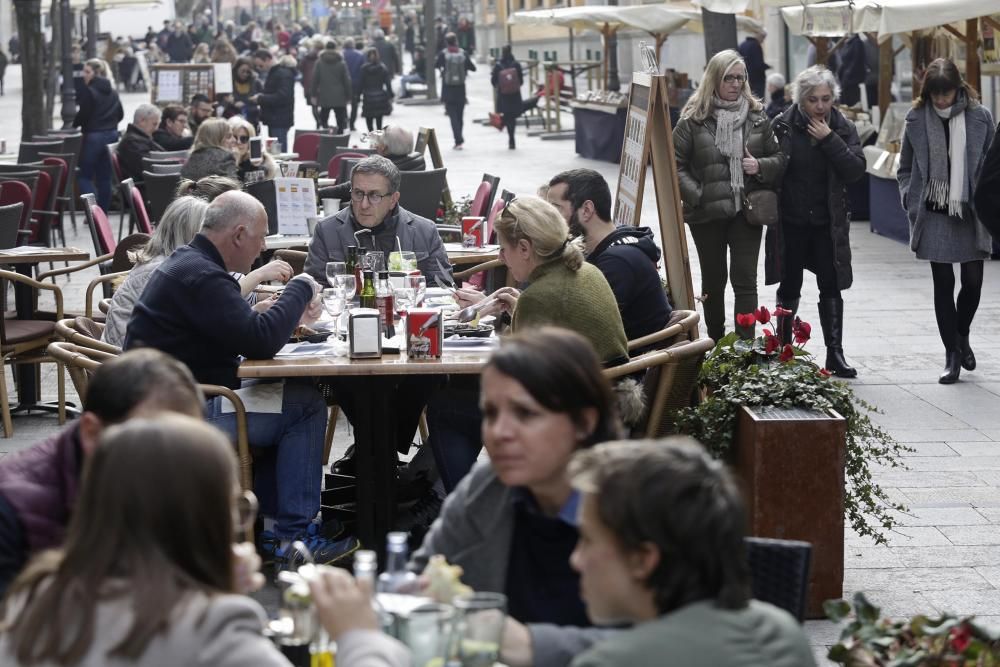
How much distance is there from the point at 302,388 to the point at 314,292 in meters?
0.34

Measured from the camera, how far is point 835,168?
8523mm

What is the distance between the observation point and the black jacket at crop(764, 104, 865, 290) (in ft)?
27.8

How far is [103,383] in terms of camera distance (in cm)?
301

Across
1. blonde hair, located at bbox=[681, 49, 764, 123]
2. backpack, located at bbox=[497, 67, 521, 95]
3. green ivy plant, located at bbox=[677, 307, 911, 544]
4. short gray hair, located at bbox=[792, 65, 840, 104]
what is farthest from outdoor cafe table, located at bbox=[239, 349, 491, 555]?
backpack, located at bbox=[497, 67, 521, 95]

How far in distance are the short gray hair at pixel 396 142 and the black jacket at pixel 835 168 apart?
3420 mm

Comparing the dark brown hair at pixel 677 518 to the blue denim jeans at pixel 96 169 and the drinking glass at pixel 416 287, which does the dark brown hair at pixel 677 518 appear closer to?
the drinking glass at pixel 416 287

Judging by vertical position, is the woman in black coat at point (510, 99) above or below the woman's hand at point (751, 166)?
above

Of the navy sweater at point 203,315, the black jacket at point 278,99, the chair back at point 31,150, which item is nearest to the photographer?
the navy sweater at point 203,315

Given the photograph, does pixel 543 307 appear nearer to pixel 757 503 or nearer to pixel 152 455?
pixel 757 503

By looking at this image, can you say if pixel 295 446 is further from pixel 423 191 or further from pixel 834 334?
pixel 423 191

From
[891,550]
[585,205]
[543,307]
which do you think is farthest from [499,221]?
[891,550]

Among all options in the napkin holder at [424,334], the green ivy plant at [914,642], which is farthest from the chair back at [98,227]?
the green ivy plant at [914,642]

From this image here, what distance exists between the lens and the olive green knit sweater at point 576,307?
16.3 feet

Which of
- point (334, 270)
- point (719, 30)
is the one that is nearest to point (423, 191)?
point (334, 270)
